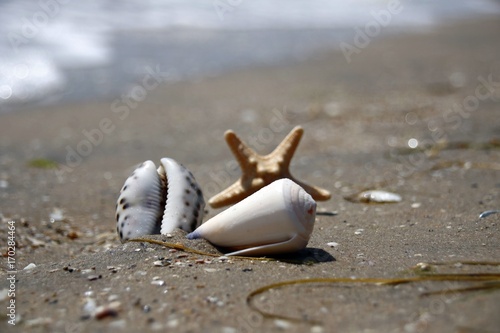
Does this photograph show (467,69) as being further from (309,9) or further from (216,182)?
(309,9)

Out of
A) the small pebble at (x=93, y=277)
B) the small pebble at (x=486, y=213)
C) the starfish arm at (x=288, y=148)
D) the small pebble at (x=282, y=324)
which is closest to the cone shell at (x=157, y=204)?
the small pebble at (x=93, y=277)

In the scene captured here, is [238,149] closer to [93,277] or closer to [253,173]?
[253,173]

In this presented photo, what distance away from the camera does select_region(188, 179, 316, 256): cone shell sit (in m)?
3.00

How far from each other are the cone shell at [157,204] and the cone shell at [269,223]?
1.16 feet

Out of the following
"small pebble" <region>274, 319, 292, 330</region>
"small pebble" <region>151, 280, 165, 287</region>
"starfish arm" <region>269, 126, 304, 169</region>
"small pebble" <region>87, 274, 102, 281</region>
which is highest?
"starfish arm" <region>269, 126, 304, 169</region>

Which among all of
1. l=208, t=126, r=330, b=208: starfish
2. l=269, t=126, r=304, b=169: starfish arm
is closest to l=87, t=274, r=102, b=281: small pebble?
l=208, t=126, r=330, b=208: starfish

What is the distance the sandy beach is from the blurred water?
0.81 meters

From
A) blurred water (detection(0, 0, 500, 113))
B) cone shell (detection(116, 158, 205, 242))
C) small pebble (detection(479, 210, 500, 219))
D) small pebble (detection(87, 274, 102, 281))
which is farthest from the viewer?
blurred water (detection(0, 0, 500, 113))

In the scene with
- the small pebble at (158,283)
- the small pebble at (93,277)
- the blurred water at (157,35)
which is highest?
the blurred water at (157,35)

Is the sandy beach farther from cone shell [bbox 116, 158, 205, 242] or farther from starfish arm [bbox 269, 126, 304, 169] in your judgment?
starfish arm [bbox 269, 126, 304, 169]

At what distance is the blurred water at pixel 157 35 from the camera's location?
982 centimetres

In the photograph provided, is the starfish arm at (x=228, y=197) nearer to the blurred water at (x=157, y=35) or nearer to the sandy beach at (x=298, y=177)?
the sandy beach at (x=298, y=177)

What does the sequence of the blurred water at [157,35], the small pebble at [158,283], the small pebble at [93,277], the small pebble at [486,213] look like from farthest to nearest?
the blurred water at [157,35] → the small pebble at [486,213] → the small pebble at [93,277] → the small pebble at [158,283]

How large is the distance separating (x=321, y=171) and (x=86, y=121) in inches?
142
